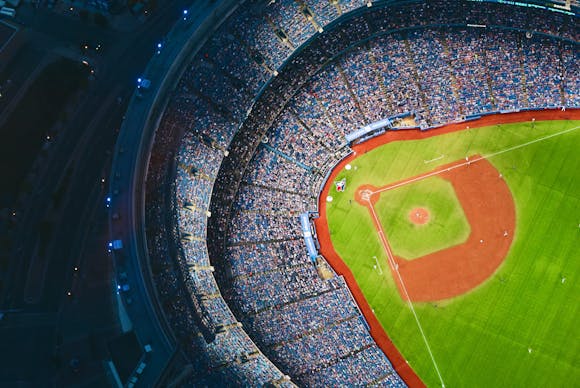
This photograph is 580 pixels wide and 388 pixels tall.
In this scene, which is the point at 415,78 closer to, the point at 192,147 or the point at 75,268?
the point at 192,147

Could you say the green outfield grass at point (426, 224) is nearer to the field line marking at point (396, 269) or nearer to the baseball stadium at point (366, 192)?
the baseball stadium at point (366, 192)

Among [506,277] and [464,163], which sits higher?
[464,163]

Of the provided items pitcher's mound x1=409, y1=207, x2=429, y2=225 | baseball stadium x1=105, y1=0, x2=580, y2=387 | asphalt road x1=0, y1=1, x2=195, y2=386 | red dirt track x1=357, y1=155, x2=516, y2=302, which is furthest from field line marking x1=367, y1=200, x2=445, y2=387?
asphalt road x1=0, y1=1, x2=195, y2=386

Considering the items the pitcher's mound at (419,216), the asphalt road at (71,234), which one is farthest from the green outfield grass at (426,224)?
the asphalt road at (71,234)

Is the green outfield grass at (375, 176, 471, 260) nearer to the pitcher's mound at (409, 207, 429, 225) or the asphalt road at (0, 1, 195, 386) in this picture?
the pitcher's mound at (409, 207, 429, 225)

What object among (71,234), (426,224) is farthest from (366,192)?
(71,234)

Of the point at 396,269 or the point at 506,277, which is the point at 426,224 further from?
the point at 506,277
